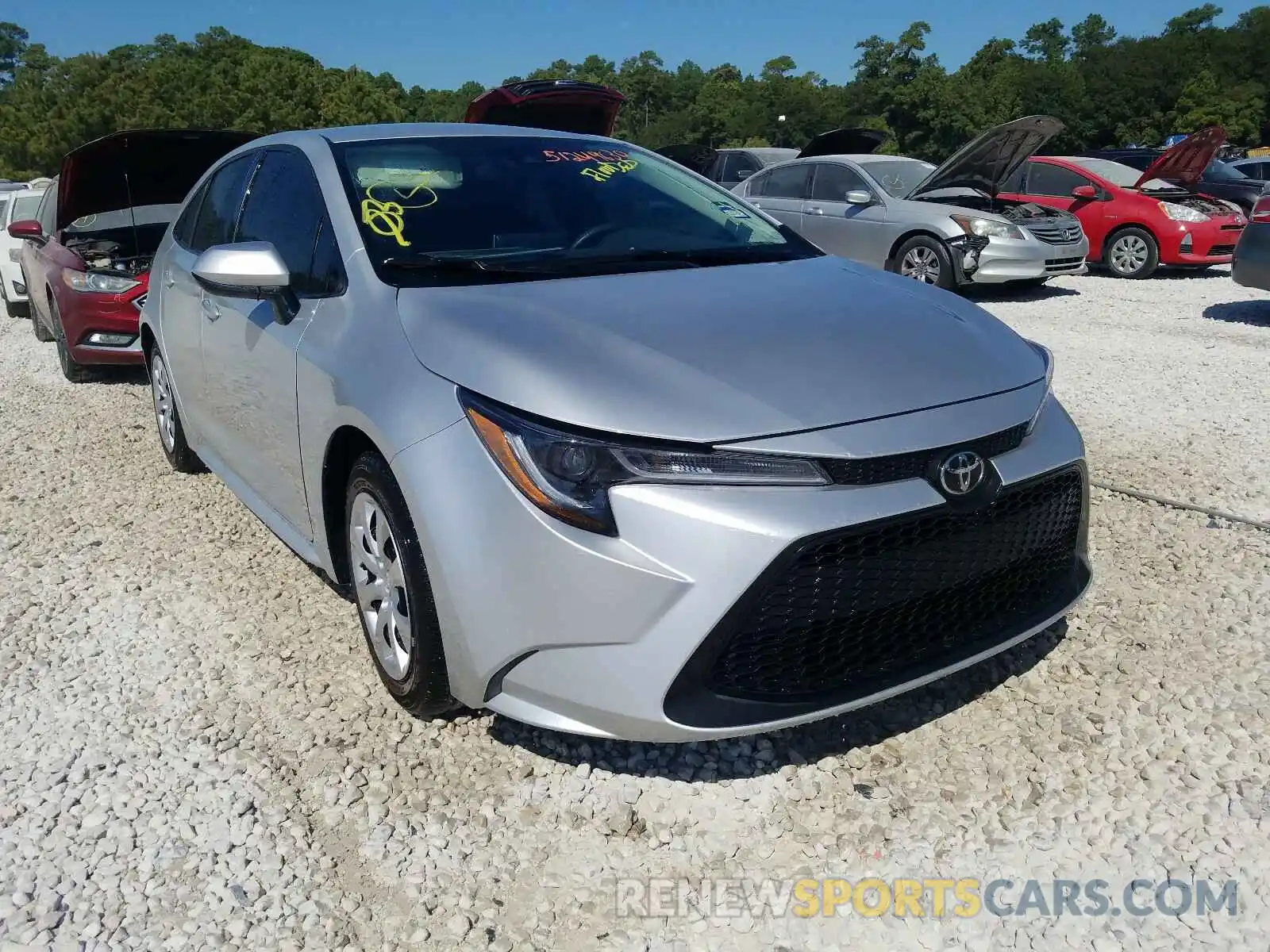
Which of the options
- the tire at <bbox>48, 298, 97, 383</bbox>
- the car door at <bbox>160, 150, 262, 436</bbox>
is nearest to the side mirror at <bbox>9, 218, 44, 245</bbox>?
the tire at <bbox>48, 298, 97, 383</bbox>

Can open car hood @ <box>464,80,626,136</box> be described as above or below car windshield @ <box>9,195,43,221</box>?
above

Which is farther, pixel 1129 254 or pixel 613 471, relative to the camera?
pixel 1129 254

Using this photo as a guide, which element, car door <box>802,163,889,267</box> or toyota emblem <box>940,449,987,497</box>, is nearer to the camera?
toyota emblem <box>940,449,987,497</box>

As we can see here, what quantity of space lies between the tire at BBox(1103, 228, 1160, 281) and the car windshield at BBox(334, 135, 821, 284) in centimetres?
949

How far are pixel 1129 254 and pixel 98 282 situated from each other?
1056 cm

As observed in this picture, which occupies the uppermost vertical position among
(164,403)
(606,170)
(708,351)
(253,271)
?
(606,170)

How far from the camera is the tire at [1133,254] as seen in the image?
11.5 metres

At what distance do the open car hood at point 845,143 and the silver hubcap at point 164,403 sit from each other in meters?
10.2

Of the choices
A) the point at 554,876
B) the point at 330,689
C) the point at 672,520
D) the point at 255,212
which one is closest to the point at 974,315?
the point at 672,520

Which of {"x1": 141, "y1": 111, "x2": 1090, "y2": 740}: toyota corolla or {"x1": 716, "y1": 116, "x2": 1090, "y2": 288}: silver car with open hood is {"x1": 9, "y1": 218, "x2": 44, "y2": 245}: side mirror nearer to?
{"x1": 141, "y1": 111, "x2": 1090, "y2": 740}: toyota corolla

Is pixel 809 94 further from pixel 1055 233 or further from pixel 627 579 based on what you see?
pixel 627 579

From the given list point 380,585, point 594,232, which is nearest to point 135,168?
point 594,232

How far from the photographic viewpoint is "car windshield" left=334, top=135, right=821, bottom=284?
2.97m

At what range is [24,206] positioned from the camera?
35.4 feet
